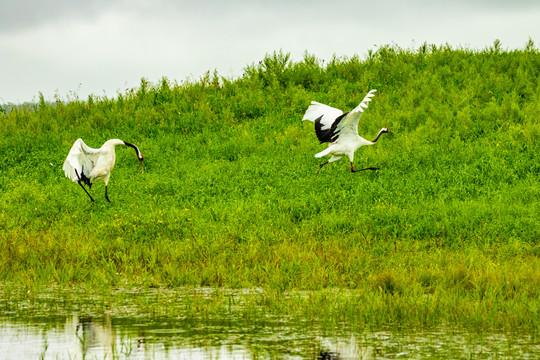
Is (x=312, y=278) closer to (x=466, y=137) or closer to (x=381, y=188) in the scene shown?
(x=381, y=188)

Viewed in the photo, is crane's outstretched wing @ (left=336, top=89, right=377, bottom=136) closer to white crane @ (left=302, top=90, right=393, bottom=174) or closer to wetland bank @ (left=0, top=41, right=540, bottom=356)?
white crane @ (left=302, top=90, right=393, bottom=174)

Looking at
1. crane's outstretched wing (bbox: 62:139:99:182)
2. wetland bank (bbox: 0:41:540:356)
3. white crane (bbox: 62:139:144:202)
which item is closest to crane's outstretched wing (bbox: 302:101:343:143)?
wetland bank (bbox: 0:41:540:356)

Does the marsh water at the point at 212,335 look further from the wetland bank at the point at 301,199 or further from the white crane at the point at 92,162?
the white crane at the point at 92,162

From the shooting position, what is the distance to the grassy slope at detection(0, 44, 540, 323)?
893cm

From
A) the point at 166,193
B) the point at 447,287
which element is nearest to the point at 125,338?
the point at 447,287

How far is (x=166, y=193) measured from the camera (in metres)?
Answer: 14.0

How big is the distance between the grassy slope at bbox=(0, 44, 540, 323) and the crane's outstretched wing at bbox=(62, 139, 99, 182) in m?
0.61

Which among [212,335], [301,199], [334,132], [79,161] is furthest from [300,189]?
[212,335]

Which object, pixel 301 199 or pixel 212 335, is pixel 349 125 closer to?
pixel 301 199

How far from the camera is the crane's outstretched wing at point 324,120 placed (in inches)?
555

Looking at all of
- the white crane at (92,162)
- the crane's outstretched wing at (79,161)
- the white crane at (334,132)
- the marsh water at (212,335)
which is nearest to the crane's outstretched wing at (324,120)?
the white crane at (334,132)

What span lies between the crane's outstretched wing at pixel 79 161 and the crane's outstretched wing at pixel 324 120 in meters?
4.03

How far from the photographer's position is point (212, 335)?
614cm

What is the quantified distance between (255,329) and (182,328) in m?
0.64
